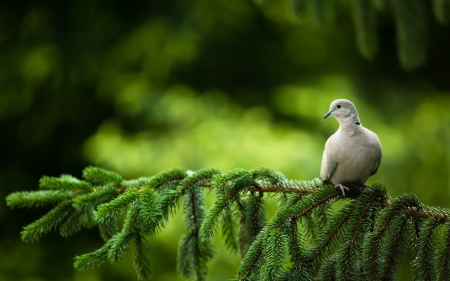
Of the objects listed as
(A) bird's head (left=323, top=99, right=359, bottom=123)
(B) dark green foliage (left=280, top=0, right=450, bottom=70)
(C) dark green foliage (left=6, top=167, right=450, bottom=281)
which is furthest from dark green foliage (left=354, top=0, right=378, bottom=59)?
(C) dark green foliage (left=6, top=167, right=450, bottom=281)

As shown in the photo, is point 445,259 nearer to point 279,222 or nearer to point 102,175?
point 279,222

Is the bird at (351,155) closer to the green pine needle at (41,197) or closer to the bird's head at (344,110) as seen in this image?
the bird's head at (344,110)

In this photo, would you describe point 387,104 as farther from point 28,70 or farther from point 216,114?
point 28,70

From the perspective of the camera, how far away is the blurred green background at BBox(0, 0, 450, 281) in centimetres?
435

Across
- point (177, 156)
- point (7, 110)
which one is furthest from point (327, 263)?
point (7, 110)

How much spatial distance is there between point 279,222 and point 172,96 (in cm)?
321

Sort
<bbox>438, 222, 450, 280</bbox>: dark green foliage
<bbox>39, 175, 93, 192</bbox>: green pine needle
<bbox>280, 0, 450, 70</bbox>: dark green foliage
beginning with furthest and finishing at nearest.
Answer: <bbox>280, 0, 450, 70</bbox>: dark green foliage < <bbox>39, 175, 93, 192</bbox>: green pine needle < <bbox>438, 222, 450, 280</bbox>: dark green foliage

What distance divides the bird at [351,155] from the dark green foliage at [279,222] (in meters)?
0.07

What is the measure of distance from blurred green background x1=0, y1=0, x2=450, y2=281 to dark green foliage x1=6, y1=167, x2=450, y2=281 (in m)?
2.28

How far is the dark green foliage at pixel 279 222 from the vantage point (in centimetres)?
141

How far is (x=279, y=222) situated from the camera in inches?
56.2

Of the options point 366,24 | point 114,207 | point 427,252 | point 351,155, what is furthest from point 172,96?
point 427,252

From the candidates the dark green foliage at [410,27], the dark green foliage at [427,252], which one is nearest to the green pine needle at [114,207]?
the dark green foliage at [427,252]

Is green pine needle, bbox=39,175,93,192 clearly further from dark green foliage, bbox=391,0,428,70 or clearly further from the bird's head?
dark green foliage, bbox=391,0,428,70
